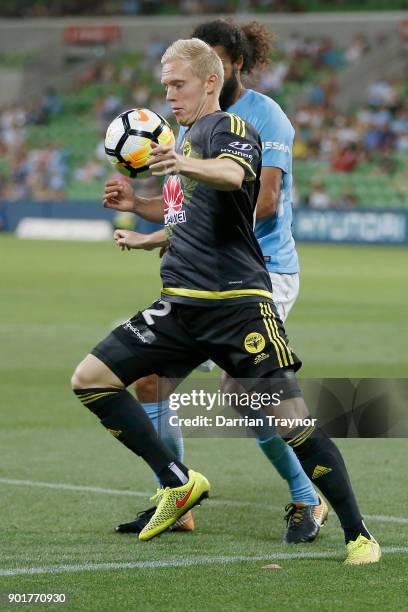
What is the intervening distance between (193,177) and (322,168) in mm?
31018

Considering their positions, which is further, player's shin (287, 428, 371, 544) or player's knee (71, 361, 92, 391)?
player's knee (71, 361, 92, 391)

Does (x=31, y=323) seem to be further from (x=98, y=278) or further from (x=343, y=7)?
(x=343, y=7)

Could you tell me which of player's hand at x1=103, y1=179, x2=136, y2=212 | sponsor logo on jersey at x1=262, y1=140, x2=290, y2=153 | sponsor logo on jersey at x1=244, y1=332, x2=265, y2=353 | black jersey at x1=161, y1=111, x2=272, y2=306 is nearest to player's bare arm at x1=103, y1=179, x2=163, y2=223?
player's hand at x1=103, y1=179, x2=136, y2=212

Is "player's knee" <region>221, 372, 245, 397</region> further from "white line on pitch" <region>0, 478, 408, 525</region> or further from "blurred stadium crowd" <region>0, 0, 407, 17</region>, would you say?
"blurred stadium crowd" <region>0, 0, 407, 17</region>

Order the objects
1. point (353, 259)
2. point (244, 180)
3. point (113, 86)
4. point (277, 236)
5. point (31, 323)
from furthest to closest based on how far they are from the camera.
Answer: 1. point (113, 86)
2. point (353, 259)
3. point (31, 323)
4. point (277, 236)
5. point (244, 180)

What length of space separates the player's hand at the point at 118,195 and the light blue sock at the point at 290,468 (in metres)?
1.41

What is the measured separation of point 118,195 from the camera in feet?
19.1

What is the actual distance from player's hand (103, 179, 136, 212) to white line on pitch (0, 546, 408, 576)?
5.39ft

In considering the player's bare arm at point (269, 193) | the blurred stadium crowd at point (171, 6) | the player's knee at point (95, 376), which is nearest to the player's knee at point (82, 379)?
the player's knee at point (95, 376)

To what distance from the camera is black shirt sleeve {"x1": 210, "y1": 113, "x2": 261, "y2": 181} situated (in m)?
5.20

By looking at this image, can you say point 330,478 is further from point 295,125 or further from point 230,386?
point 295,125

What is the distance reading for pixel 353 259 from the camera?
1065 inches

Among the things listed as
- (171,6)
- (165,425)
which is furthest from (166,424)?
(171,6)

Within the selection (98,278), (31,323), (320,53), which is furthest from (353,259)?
(320,53)
